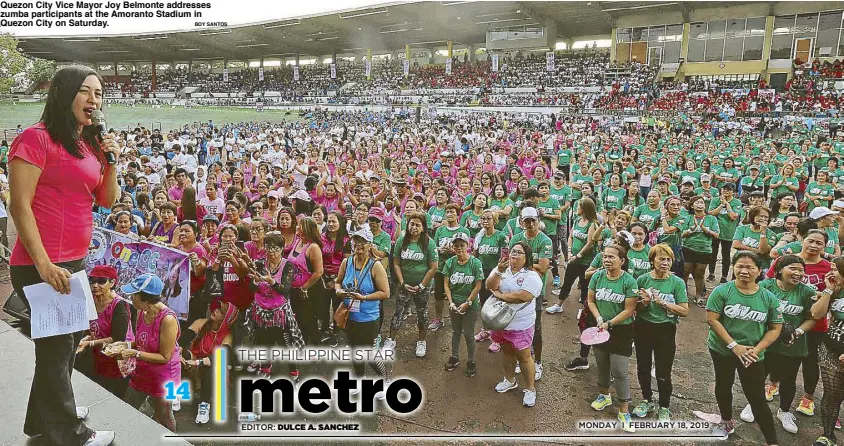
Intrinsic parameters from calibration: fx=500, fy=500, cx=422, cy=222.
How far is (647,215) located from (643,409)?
136 inches

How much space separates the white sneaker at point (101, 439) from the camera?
2076 millimetres

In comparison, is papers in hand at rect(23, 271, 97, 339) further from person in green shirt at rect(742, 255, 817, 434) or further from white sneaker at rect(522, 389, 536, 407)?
person in green shirt at rect(742, 255, 817, 434)

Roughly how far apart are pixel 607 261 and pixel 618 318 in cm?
48

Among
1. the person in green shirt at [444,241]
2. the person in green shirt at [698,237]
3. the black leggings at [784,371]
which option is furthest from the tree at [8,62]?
the black leggings at [784,371]

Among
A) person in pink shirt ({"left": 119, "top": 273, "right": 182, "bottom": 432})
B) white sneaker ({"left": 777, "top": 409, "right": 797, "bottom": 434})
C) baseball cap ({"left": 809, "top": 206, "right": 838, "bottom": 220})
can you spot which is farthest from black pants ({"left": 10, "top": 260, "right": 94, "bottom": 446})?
baseball cap ({"left": 809, "top": 206, "right": 838, "bottom": 220})

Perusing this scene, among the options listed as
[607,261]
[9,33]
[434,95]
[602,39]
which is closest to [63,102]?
[607,261]

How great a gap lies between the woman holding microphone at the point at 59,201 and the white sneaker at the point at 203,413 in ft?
6.98

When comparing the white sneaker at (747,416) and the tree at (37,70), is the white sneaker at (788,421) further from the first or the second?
the tree at (37,70)

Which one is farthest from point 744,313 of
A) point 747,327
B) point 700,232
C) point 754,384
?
point 700,232

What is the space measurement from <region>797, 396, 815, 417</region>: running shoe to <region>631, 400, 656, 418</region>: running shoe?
1.27 meters

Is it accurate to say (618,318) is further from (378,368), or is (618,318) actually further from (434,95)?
(434,95)

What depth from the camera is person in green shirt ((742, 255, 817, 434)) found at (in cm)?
387

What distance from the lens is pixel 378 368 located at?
461cm

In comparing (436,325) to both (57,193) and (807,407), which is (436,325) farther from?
(57,193)
